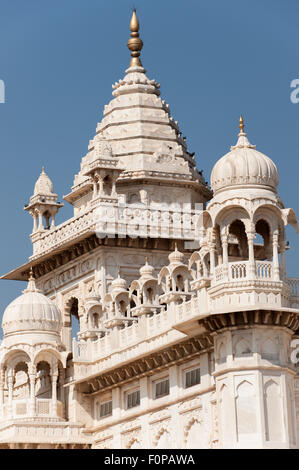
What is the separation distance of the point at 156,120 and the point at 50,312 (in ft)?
34.0

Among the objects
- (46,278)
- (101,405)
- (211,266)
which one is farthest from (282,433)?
(46,278)

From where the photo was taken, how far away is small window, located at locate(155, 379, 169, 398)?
50.6m

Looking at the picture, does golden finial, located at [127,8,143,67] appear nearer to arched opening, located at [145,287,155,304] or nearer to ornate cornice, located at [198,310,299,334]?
arched opening, located at [145,287,155,304]

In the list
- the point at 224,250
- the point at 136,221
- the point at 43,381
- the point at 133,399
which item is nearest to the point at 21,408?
the point at 43,381

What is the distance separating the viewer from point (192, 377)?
161 feet

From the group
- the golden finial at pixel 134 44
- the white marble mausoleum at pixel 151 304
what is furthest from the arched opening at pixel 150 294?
the golden finial at pixel 134 44

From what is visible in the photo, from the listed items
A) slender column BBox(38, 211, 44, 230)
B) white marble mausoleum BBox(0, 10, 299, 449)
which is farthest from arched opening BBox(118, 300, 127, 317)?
slender column BBox(38, 211, 44, 230)

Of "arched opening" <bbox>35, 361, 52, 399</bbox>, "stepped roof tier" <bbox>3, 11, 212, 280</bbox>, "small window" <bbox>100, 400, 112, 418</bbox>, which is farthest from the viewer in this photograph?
"stepped roof tier" <bbox>3, 11, 212, 280</bbox>

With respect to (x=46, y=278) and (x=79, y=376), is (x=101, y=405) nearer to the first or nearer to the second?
(x=79, y=376)

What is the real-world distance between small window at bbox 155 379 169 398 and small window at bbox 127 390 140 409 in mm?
1290

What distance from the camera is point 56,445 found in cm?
5419

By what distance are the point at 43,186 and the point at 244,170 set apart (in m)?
19.4
